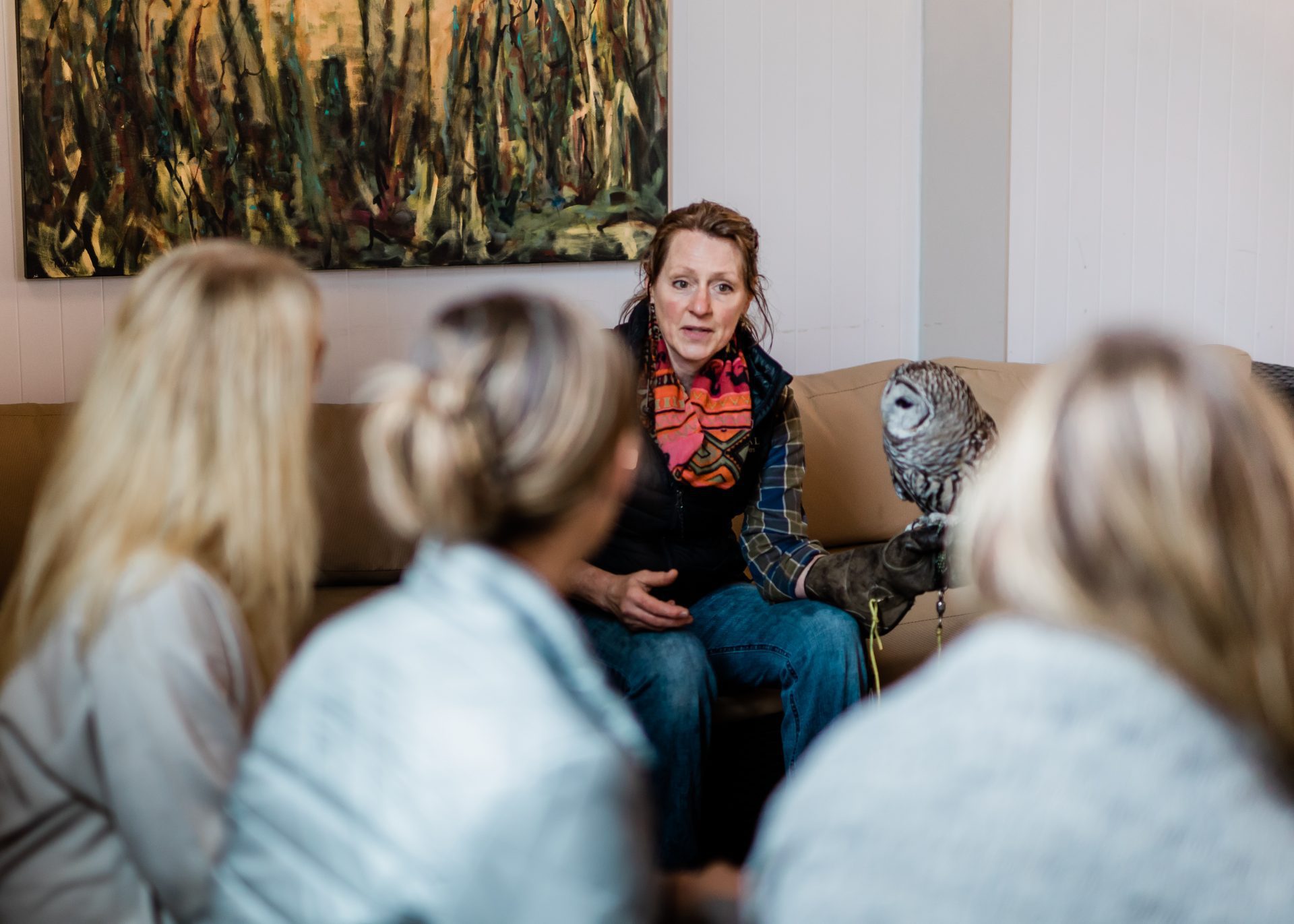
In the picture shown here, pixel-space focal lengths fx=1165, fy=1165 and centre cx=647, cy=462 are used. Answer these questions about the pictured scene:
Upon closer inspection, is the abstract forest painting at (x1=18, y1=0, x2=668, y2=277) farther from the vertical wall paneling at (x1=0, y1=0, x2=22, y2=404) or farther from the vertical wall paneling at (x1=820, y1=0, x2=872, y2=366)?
the vertical wall paneling at (x1=820, y1=0, x2=872, y2=366)

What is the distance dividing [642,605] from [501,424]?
3.64 feet

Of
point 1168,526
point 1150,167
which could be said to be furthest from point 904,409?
point 1150,167

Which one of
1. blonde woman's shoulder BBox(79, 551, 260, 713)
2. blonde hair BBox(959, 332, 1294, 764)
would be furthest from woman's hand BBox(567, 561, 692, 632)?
blonde hair BBox(959, 332, 1294, 764)

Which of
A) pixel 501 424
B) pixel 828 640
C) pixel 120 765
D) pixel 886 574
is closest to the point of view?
pixel 501 424

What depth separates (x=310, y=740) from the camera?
2.60 feet

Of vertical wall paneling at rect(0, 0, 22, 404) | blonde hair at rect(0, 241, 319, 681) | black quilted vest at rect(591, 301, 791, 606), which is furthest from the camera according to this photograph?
vertical wall paneling at rect(0, 0, 22, 404)

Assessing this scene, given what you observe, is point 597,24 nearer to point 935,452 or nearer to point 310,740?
point 935,452

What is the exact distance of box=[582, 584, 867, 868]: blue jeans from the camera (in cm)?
183

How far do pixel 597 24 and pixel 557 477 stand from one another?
2312 millimetres

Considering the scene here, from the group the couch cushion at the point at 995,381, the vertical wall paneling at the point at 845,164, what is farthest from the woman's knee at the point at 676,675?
the vertical wall paneling at the point at 845,164

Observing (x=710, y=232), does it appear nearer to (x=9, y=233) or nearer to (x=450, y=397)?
(x=450, y=397)

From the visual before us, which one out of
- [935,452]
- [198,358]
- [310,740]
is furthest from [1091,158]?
[310,740]

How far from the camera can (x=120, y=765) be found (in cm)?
95

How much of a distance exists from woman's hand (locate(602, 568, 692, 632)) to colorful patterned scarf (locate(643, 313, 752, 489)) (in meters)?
0.22
